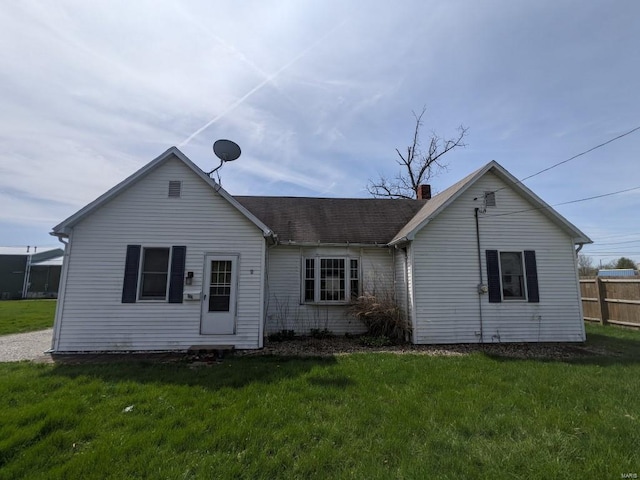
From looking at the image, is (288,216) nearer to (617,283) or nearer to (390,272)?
(390,272)

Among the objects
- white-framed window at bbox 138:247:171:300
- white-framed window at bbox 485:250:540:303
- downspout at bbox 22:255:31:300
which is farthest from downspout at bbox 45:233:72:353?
downspout at bbox 22:255:31:300

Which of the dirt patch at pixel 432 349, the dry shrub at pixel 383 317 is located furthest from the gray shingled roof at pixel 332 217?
the dirt patch at pixel 432 349

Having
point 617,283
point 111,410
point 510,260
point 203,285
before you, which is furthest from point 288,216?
point 617,283

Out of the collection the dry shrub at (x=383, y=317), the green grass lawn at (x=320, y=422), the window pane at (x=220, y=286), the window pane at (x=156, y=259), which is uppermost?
the window pane at (x=156, y=259)

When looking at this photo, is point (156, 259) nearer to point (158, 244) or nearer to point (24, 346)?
point (158, 244)

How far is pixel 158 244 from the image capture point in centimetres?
891

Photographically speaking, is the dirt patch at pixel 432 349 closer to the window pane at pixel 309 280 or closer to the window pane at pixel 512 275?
the window pane at pixel 512 275

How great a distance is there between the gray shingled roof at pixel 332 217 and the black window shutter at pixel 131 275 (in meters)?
4.42

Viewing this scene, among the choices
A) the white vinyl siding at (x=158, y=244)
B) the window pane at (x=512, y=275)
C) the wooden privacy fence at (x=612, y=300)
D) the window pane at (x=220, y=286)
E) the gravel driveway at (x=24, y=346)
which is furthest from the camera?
the wooden privacy fence at (x=612, y=300)

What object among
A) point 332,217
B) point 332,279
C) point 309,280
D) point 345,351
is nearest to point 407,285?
point 332,279

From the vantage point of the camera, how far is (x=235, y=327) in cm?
880

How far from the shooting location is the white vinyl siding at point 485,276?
9523 mm

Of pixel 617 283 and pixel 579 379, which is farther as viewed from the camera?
pixel 617 283

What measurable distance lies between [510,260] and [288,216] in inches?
312
